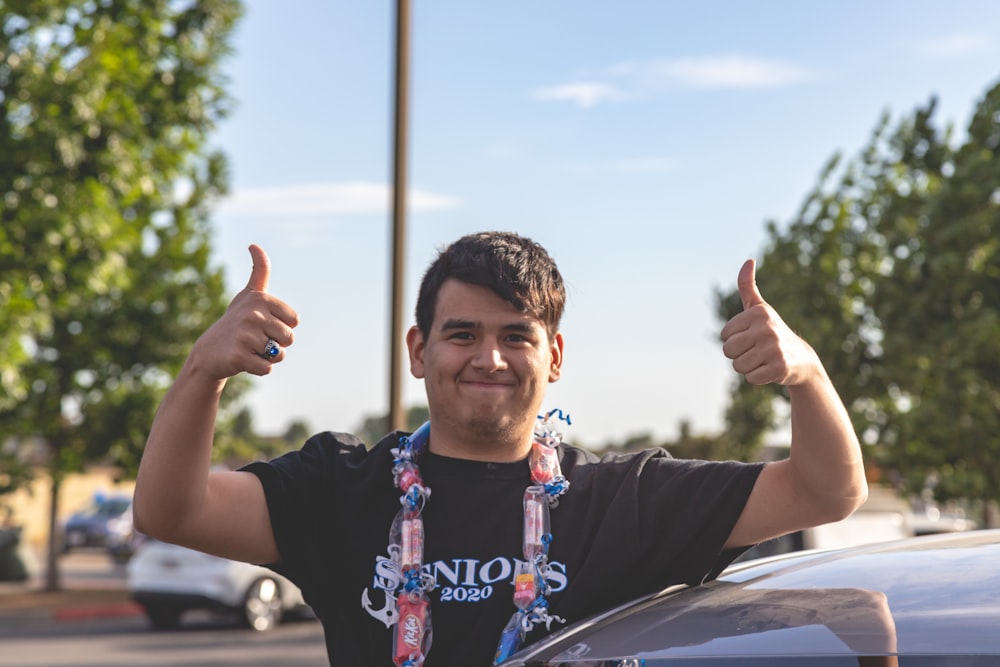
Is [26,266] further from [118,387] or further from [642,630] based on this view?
[642,630]

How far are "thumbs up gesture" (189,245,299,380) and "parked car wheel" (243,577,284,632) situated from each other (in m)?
12.9

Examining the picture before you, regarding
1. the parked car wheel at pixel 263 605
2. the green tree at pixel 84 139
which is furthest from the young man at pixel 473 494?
the parked car wheel at pixel 263 605

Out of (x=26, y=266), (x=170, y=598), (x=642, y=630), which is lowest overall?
(x=170, y=598)

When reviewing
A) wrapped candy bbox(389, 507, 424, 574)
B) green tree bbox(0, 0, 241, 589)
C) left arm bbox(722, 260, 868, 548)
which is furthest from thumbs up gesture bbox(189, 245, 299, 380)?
green tree bbox(0, 0, 241, 589)

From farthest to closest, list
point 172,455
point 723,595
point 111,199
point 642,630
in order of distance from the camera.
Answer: point 111,199 → point 172,455 → point 723,595 → point 642,630

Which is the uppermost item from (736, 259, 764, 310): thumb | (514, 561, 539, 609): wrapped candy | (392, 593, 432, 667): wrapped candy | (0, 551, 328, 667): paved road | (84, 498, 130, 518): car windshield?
(736, 259, 764, 310): thumb

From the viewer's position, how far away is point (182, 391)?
2.52 metres

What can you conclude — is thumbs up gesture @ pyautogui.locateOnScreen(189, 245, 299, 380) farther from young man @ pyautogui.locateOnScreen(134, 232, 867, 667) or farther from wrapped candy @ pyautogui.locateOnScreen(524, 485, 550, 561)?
wrapped candy @ pyautogui.locateOnScreen(524, 485, 550, 561)

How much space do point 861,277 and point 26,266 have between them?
12.9 metres

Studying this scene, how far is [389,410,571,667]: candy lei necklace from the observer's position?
2528mm

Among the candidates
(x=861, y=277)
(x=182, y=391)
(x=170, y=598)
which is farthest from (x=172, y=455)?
(x=861, y=277)

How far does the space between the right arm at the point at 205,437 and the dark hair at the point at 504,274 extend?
0.40 metres

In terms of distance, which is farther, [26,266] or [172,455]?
[26,266]

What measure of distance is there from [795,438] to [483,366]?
0.63 metres
